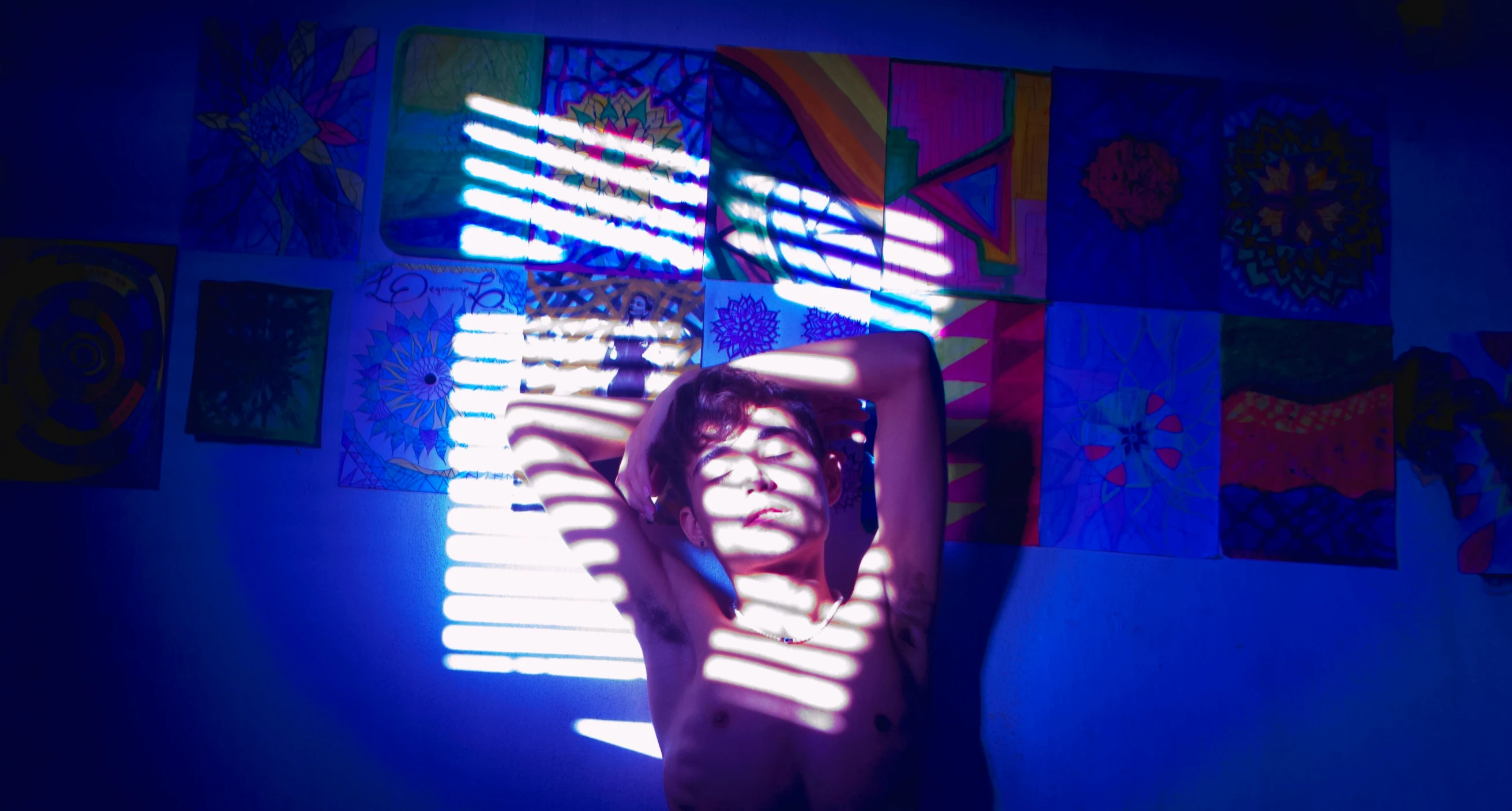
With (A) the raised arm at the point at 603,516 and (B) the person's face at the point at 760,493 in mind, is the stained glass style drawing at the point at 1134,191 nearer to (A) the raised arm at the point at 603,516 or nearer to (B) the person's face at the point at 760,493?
Answer: (B) the person's face at the point at 760,493

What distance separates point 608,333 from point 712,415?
37 cm

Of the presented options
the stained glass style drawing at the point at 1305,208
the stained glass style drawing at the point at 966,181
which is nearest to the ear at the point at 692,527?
the stained glass style drawing at the point at 966,181

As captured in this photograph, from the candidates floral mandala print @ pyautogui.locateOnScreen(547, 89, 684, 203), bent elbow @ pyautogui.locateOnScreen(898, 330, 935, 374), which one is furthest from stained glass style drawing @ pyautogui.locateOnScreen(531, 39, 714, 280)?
bent elbow @ pyautogui.locateOnScreen(898, 330, 935, 374)

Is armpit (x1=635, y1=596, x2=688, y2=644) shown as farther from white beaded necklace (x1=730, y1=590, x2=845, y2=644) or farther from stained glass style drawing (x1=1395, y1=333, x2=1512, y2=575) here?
stained glass style drawing (x1=1395, y1=333, x2=1512, y2=575)

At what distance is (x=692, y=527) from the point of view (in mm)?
1608

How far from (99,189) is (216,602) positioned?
103cm

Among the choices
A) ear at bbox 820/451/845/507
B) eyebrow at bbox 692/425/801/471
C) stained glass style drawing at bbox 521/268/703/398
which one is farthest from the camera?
stained glass style drawing at bbox 521/268/703/398

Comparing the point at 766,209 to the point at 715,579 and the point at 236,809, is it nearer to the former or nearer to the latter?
the point at 715,579

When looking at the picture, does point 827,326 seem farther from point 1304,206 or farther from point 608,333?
point 1304,206

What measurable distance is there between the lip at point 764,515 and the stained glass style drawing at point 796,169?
578mm

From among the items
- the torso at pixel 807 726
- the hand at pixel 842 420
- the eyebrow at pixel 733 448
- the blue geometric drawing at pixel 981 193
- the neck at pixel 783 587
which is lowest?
the torso at pixel 807 726

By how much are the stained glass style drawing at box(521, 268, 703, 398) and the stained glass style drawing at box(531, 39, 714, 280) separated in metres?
0.04

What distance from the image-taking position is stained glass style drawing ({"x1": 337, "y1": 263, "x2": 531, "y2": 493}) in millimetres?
1768

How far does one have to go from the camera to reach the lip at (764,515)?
5.05 feet
